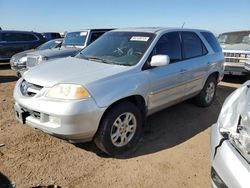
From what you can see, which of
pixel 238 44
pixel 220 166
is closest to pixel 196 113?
pixel 220 166

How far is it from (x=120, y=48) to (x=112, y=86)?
3.66ft

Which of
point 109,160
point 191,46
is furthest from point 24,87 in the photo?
point 191,46

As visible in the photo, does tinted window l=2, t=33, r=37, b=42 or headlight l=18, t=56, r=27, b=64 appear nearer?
headlight l=18, t=56, r=27, b=64

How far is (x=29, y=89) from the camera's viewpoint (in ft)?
11.9

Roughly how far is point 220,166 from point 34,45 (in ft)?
44.3

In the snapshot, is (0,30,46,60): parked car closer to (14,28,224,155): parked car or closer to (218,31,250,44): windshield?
(218,31,250,44): windshield

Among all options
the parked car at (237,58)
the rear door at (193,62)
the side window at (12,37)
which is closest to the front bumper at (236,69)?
the parked car at (237,58)

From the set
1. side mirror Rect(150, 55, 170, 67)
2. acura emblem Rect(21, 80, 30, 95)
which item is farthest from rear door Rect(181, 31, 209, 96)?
acura emblem Rect(21, 80, 30, 95)

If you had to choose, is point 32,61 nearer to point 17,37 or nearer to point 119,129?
point 119,129

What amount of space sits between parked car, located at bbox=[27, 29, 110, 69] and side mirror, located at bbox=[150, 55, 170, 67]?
4.18 meters

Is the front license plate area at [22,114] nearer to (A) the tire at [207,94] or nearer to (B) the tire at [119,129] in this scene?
(B) the tire at [119,129]

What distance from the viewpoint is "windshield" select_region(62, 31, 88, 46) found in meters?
8.72

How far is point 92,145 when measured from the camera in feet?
13.2

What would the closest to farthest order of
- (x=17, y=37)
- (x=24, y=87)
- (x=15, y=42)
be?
1. (x=24, y=87)
2. (x=15, y=42)
3. (x=17, y=37)
